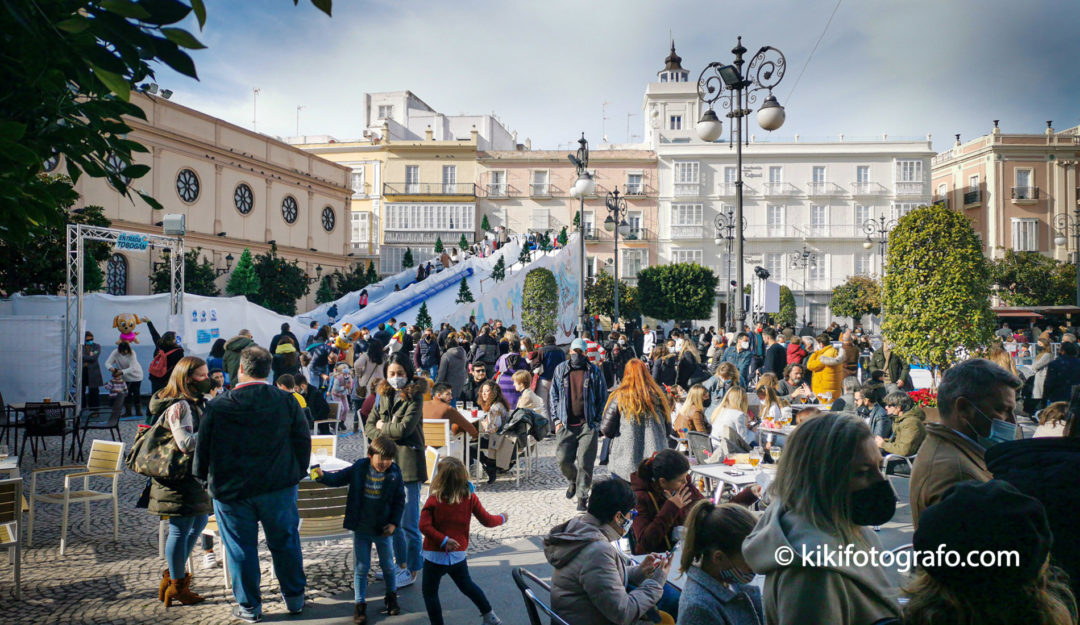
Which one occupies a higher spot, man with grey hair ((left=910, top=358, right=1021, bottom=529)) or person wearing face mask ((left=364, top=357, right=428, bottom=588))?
man with grey hair ((left=910, top=358, right=1021, bottom=529))

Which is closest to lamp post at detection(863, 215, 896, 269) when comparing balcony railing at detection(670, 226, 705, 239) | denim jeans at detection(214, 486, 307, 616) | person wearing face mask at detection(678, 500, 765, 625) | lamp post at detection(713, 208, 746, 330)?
lamp post at detection(713, 208, 746, 330)

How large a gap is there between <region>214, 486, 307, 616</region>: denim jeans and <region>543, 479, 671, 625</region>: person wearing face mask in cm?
205

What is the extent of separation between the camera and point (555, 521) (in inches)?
254

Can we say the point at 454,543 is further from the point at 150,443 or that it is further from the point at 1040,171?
the point at 1040,171

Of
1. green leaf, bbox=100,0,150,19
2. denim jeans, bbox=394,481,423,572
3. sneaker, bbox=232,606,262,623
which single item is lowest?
sneaker, bbox=232,606,262,623

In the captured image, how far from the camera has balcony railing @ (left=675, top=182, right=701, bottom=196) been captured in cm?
4544

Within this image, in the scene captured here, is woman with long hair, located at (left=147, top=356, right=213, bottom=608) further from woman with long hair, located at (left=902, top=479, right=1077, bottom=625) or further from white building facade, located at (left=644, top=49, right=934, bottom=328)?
white building facade, located at (left=644, top=49, right=934, bottom=328)

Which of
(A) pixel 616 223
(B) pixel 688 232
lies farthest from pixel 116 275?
(B) pixel 688 232

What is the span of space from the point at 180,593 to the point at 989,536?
480cm

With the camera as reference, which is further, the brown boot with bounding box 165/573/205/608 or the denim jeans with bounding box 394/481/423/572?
the denim jeans with bounding box 394/481/423/572

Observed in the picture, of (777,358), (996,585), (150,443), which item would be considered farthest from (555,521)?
(777,358)

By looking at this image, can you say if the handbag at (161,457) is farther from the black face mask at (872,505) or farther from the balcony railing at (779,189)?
the balcony railing at (779,189)

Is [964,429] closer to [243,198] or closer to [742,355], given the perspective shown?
[742,355]

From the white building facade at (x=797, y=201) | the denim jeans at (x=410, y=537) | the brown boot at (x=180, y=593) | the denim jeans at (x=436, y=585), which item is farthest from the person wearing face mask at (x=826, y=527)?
the white building facade at (x=797, y=201)
